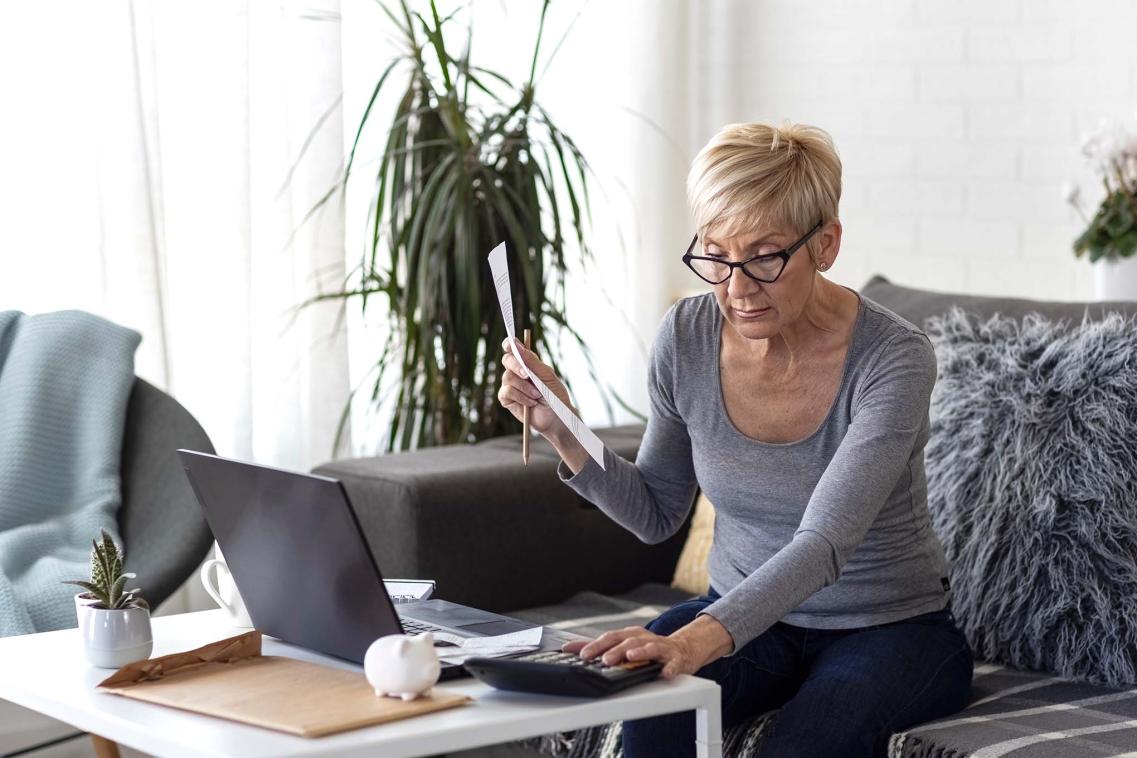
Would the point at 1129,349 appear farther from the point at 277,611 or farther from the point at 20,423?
the point at 20,423

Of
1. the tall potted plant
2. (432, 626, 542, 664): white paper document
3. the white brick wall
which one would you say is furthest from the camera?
the white brick wall

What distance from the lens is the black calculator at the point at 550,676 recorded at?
1312mm

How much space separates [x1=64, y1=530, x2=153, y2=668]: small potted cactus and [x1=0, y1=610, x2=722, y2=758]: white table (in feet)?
0.07

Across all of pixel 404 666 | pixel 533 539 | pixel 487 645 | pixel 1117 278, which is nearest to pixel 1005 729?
pixel 487 645

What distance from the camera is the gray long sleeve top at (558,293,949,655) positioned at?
1702 mm

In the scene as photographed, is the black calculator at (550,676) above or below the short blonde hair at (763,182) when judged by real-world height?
below

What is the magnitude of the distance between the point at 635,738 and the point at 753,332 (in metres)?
0.51

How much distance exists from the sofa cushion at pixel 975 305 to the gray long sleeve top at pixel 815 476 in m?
0.61

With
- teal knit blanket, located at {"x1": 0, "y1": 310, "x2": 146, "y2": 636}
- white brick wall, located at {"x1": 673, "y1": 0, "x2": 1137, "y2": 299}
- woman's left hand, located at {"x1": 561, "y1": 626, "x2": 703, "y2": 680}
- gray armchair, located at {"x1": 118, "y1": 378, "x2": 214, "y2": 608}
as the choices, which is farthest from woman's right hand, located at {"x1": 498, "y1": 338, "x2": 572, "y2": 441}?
white brick wall, located at {"x1": 673, "y1": 0, "x2": 1137, "y2": 299}

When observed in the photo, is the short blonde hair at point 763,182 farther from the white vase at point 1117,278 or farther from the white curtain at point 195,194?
the white curtain at point 195,194

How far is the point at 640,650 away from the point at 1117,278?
1666 millimetres

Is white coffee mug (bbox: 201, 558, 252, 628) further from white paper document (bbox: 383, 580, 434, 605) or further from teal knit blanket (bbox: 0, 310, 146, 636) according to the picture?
teal knit blanket (bbox: 0, 310, 146, 636)

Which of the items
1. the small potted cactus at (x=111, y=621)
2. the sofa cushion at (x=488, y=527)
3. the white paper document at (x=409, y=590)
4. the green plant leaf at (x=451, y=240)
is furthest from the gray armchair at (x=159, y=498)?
the small potted cactus at (x=111, y=621)

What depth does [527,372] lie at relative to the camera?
1.63m
